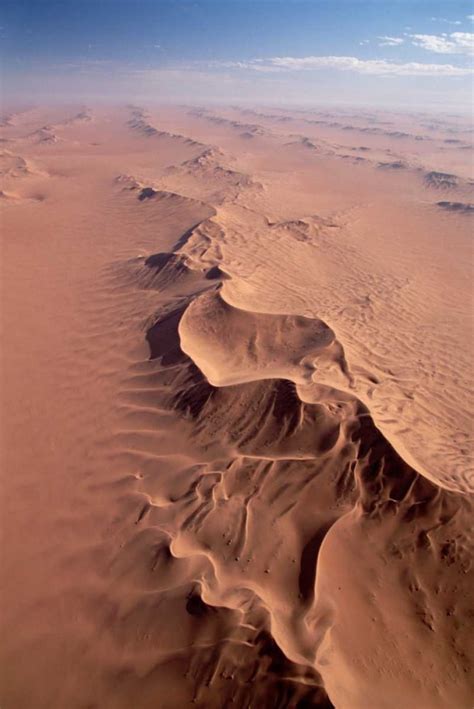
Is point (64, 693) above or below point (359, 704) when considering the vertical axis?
below

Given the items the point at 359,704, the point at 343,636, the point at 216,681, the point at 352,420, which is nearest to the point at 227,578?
the point at 216,681

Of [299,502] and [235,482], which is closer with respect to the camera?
[299,502]

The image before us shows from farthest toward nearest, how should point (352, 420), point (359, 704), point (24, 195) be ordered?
point (24, 195) → point (352, 420) → point (359, 704)

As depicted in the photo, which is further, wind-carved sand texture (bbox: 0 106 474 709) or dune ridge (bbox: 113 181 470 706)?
dune ridge (bbox: 113 181 470 706)

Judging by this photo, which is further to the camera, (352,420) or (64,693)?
(352,420)

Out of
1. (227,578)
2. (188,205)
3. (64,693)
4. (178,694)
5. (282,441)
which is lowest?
(64,693)

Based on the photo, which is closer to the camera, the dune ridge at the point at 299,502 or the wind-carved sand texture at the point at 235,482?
the wind-carved sand texture at the point at 235,482

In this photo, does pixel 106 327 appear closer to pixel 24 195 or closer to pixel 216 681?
pixel 216 681

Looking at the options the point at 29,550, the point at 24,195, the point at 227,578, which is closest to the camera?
the point at 227,578
